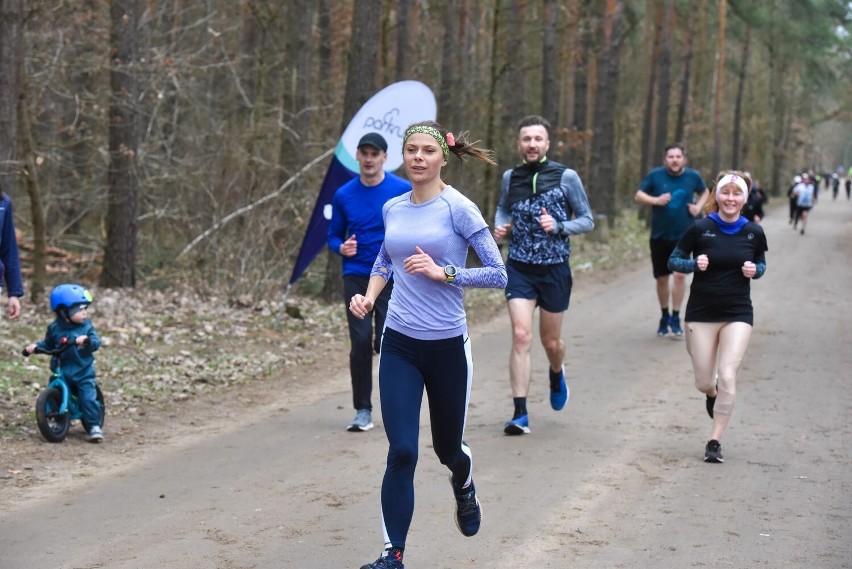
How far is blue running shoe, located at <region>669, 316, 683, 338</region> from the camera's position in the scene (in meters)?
14.4

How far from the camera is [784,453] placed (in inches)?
334

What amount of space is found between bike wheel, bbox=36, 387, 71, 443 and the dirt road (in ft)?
2.43

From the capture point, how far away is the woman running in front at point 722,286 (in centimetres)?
805

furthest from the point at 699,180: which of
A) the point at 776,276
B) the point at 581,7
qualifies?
the point at 581,7

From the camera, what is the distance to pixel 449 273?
5.25 metres

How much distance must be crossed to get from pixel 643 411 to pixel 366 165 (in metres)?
3.30

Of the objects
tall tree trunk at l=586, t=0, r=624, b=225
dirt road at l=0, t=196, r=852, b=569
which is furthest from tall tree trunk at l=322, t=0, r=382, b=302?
tall tree trunk at l=586, t=0, r=624, b=225

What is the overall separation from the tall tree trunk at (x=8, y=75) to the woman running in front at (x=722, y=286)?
6.64 metres

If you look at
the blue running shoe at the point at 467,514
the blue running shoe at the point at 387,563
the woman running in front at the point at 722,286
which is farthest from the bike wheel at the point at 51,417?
the woman running in front at the point at 722,286

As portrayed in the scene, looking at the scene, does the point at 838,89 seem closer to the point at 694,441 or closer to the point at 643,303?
the point at 643,303

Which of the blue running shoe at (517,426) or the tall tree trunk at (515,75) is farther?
the tall tree trunk at (515,75)

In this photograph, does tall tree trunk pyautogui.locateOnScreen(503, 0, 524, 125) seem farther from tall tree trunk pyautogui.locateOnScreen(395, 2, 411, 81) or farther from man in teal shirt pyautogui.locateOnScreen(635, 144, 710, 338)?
man in teal shirt pyautogui.locateOnScreen(635, 144, 710, 338)

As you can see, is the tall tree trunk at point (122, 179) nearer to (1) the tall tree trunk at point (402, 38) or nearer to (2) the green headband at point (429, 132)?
(1) the tall tree trunk at point (402, 38)

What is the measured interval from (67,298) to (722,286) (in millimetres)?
4580
